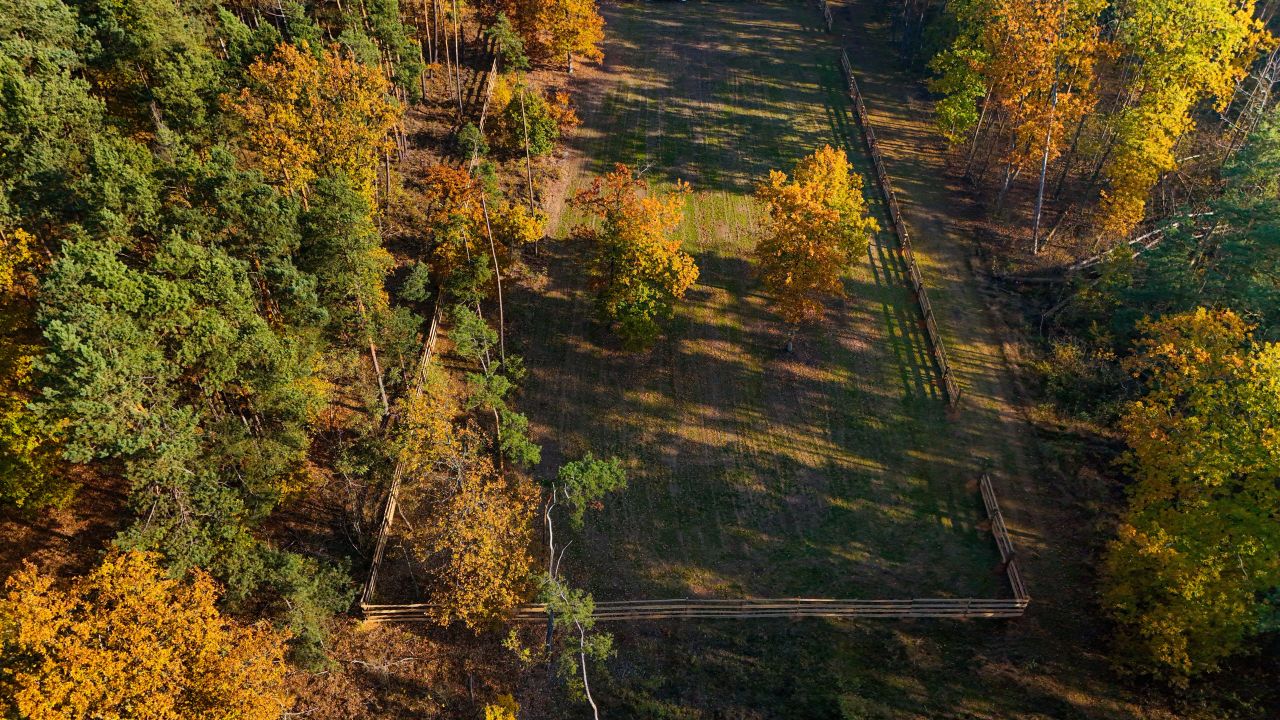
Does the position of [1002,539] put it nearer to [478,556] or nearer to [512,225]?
[478,556]

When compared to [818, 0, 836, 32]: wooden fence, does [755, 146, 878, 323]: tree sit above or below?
below

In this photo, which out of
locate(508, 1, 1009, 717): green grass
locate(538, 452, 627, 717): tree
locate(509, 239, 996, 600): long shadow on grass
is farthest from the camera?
locate(509, 239, 996, 600): long shadow on grass

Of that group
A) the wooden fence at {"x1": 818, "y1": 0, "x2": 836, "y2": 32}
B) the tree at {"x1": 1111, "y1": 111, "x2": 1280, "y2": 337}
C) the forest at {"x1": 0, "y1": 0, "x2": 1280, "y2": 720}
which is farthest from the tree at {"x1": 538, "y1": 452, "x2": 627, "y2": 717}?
the wooden fence at {"x1": 818, "y1": 0, "x2": 836, "y2": 32}

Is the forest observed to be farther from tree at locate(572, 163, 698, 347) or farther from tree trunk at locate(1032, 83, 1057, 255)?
tree trunk at locate(1032, 83, 1057, 255)

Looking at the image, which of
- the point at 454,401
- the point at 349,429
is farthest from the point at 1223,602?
the point at 349,429

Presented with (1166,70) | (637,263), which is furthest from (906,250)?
(637,263)

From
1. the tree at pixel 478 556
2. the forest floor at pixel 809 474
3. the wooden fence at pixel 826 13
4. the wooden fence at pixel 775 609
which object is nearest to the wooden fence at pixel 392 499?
the wooden fence at pixel 775 609
